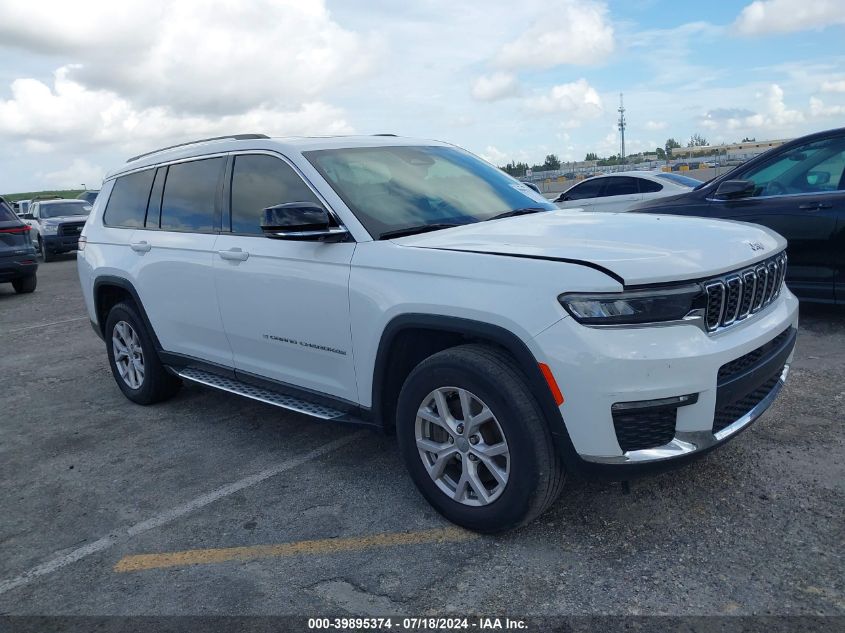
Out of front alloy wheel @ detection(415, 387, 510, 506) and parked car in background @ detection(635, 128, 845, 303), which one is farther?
parked car in background @ detection(635, 128, 845, 303)

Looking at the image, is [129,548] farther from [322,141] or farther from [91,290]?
[91,290]

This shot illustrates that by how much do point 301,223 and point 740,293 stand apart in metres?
1.98

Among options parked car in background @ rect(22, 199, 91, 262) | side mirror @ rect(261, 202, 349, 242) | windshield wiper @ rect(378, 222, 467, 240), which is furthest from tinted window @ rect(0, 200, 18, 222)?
windshield wiper @ rect(378, 222, 467, 240)

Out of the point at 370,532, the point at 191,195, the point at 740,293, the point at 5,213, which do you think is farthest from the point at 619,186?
the point at 5,213

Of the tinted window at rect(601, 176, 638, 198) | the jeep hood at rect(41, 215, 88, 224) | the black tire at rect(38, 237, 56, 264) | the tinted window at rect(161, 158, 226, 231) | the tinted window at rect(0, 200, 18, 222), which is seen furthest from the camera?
the black tire at rect(38, 237, 56, 264)

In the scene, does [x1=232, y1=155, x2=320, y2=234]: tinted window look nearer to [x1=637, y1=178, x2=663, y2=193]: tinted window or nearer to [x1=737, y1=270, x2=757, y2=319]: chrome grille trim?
[x1=737, y1=270, x2=757, y2=319]: chrome grille trim

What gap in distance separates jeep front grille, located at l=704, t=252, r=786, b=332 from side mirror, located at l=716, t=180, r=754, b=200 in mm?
2655

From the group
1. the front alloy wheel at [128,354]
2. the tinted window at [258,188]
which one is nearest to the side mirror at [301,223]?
the tinted window at [258,188]

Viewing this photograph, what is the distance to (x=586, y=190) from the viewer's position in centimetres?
1299

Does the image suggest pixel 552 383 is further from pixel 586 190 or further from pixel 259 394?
pixel 586 190

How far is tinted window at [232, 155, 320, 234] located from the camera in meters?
3.95

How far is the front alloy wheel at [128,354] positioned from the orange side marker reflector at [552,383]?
3.61 metres

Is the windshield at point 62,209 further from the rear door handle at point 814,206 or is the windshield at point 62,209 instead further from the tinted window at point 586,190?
the rear door handle at point 814,206

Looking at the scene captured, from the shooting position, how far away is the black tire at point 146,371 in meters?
5.27
